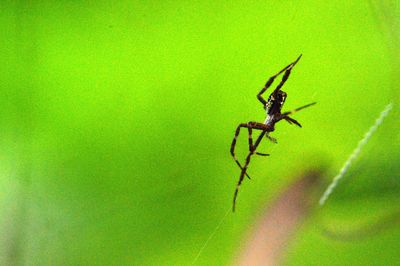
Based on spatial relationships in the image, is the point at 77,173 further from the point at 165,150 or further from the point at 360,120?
the point at 360,120

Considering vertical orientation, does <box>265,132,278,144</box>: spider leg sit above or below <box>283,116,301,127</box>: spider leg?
below

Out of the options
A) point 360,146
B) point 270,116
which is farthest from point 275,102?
point 360,146

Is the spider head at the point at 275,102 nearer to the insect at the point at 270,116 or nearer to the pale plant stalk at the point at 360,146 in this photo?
the insect at the point at 270,116

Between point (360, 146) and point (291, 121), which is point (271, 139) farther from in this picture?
point (360, 146)

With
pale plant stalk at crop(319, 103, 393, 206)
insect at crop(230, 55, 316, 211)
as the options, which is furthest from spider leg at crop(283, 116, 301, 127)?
pale plant stalk at crop(319, 103, 393, 206)

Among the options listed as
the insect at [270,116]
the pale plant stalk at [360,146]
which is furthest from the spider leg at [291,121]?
the pale plant stalk at [360,146]

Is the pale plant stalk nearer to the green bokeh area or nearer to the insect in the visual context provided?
the green bokeh area
